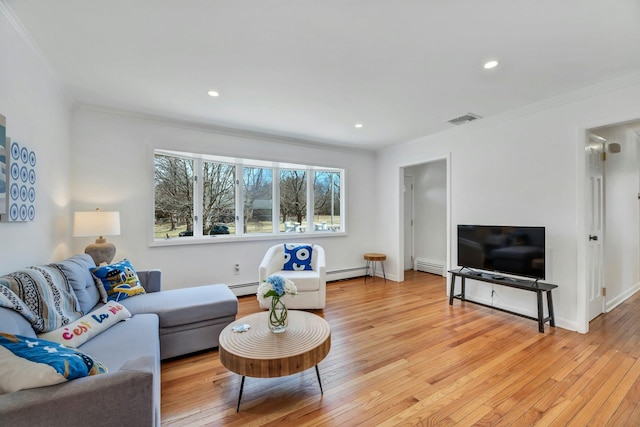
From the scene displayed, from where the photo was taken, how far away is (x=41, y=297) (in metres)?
1.77

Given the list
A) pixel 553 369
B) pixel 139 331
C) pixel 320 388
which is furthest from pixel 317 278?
pixel 553 369

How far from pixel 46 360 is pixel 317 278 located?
9.09ft

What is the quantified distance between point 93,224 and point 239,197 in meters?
1.89

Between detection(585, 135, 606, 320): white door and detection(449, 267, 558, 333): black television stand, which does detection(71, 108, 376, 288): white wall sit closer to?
detection(449, 267, 558, 333): black television stand

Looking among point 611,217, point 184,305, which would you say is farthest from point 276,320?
point 611,217

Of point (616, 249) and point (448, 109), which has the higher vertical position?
point (448, 109)

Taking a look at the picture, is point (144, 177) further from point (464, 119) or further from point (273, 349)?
point (464, 119)

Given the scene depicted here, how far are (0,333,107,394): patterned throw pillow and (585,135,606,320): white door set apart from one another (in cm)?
420

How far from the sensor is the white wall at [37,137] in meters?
1.94

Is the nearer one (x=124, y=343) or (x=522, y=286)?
(x=124, y=343)

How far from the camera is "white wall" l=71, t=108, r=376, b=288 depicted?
336 centimetres

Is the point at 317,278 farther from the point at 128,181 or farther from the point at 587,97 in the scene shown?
the point at 587,97

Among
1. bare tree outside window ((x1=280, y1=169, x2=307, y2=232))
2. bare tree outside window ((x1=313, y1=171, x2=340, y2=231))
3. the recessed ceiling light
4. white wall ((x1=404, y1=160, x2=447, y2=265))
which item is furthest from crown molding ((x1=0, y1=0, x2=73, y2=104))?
white wall ((x1=404, y1=160, x2=447, y2=265))

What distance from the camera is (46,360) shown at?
1084mm
